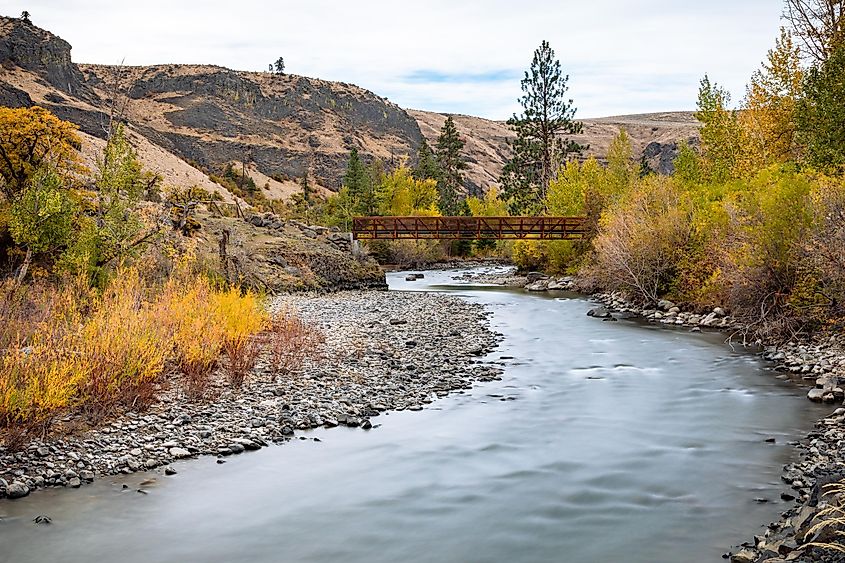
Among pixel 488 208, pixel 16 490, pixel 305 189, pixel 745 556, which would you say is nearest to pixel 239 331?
pixel 16 490

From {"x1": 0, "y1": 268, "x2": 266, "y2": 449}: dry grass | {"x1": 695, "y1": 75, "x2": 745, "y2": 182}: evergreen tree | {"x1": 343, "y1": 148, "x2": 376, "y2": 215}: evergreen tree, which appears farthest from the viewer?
{"x1": 343, "y1": 148, "x2": 376, "y2": 215}: evergreen tree

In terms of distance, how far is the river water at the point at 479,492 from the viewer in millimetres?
9617

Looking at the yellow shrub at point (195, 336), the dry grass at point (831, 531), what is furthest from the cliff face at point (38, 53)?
the dry grass at point (831, 531)

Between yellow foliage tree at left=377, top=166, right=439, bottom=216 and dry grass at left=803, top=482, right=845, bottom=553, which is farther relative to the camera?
yellow foliage tree at left=377, top=166, right=439, bottom=216

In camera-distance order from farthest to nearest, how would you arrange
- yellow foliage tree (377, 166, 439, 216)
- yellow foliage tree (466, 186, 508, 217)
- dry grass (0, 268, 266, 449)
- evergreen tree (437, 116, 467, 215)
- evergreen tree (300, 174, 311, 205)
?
evergreen tree (300, 174, 311, 205) < evergreen tree (437, 116, 467, 215) < yellow foliage tree (466, 186, 508, 217) < yellow foliage tree (377, 166, 439, 216) < dry grass (0, 268, 266, 449)

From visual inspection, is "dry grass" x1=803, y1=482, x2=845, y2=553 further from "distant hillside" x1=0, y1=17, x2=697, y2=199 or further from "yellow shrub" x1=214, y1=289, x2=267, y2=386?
"distant hillside" x1=0, y1=17, x2=697, y2=199

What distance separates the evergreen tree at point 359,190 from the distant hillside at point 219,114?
16.3m

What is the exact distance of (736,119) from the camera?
51.2 metres

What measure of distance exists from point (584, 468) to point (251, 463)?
5738mm

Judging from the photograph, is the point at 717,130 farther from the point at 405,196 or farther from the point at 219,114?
the point at 219,114

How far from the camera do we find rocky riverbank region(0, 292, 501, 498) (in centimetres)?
1163

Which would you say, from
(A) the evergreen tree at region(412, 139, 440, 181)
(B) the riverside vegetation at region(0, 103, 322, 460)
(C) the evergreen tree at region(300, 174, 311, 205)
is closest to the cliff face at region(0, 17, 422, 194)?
(C) the evergreen tree at region(300, 174, 311, 205)

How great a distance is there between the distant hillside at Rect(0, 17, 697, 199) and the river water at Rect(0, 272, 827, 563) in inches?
2797

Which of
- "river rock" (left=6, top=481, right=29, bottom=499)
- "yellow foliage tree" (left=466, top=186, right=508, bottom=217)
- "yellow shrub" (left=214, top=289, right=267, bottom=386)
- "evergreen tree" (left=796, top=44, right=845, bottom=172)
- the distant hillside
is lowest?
"river rock" (left=6, top=481, right=29, bottom=499)
